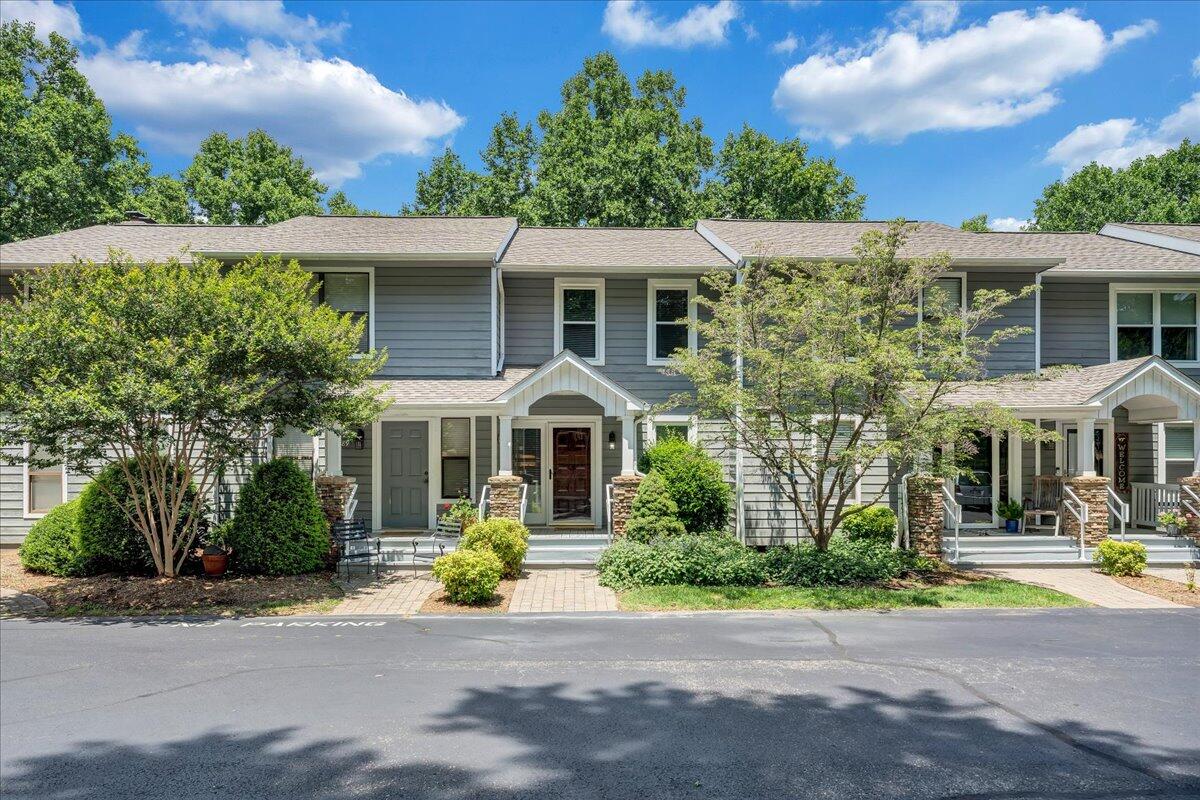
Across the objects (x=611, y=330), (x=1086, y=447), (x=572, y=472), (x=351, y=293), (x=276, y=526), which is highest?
(x=351, y=293)

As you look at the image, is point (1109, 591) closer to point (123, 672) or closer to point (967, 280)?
point (967, 280)

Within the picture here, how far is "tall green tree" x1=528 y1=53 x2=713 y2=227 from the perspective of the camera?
28156 mm

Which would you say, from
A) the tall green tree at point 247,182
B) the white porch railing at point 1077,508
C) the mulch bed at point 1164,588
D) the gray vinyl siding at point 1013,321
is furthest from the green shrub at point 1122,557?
the tall green tree at point 247,182

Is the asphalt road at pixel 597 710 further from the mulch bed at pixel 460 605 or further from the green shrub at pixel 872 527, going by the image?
the green shrub at pixel 872 527

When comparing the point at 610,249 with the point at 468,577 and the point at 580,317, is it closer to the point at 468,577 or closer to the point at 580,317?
the point at 580,317

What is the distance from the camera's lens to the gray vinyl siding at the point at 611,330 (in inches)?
640

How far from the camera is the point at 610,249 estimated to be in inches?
687

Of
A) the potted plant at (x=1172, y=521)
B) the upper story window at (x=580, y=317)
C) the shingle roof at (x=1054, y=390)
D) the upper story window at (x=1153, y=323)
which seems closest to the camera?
the potted plant at (x=1172, y=521)

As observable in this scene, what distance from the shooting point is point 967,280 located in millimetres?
16312

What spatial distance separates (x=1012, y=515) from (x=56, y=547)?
18.8 m

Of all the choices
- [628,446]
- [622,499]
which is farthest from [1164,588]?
[628,446]

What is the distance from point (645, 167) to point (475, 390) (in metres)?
17.1

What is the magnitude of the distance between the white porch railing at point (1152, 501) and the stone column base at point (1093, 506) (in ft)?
6.26

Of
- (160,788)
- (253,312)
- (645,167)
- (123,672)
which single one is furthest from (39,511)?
(645,167)
